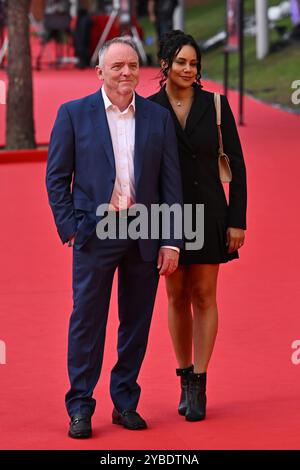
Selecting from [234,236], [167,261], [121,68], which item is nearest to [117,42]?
[121,68]

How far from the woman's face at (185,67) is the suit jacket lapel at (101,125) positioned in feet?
1.47

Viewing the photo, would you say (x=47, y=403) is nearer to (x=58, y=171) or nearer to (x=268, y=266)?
(x=58, y=171)

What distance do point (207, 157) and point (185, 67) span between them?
0.45 meters

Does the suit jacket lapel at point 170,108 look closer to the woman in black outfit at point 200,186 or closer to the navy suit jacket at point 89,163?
the woman in black outfit at point 200,186

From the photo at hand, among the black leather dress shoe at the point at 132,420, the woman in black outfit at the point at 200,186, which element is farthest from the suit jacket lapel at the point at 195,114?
the black leather dress shoe at the point at 132,420

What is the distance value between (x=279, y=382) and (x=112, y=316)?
6.35 ft

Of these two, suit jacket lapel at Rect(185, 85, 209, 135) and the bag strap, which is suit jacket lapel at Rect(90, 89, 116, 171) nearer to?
suit jacket lapel at Rect(185, 85, 209, 135)

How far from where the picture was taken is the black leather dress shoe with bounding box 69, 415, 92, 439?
263 inches

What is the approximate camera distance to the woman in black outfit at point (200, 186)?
698 cm

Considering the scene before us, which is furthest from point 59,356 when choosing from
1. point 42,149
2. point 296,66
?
point 296,66

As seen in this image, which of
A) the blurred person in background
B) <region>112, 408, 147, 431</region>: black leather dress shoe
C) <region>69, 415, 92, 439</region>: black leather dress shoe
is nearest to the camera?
<region>69, 415, 92, 439</region>: black leather dress shoe

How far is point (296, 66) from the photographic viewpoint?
25.5m

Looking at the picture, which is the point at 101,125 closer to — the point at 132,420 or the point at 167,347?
the point at 132,420

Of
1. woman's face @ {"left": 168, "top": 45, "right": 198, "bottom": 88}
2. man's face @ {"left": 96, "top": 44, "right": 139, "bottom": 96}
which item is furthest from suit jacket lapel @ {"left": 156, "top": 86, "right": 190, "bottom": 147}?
man's face @ {"left": 96, "top": 44, "right": 139, "bottom": 96}
